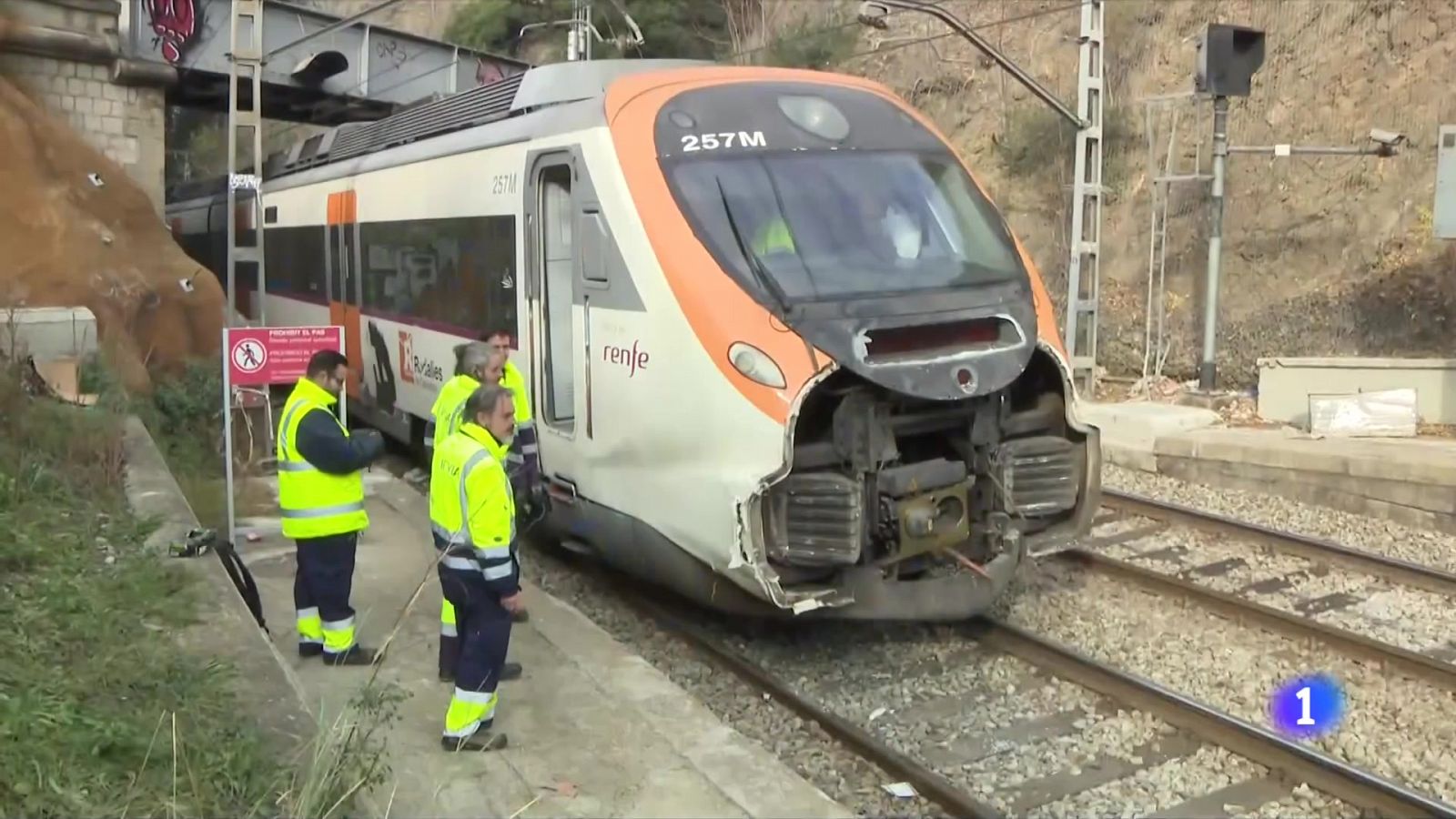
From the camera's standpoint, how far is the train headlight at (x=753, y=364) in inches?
237

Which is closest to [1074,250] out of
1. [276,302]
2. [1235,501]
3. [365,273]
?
[1235,501]

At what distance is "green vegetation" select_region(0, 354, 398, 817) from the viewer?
3762 millimetres

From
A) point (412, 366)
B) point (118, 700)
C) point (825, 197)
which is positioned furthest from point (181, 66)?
point (118, 700)

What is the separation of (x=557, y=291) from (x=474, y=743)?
10.1ft

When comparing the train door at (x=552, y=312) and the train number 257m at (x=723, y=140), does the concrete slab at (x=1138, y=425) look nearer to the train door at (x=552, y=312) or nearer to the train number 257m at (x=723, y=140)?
the train door at (x=552, y=312)

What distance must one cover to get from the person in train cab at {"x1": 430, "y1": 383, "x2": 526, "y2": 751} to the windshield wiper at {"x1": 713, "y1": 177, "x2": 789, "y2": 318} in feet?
5.03

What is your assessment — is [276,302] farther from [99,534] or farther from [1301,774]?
[1301,774]

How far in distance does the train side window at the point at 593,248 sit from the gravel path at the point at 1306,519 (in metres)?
5.99

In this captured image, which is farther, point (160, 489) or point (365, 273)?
point (365, 273)

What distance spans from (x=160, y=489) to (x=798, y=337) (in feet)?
15.4

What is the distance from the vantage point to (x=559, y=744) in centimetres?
557

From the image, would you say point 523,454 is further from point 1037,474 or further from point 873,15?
point 873,15

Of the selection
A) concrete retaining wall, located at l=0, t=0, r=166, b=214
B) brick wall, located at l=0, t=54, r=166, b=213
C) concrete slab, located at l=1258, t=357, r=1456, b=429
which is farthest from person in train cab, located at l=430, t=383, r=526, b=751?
brick wall, located at l=0, t=54, r=166, b=213

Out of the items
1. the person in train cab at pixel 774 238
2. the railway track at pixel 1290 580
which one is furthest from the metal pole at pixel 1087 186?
the person in train cab at pixel 774 238
